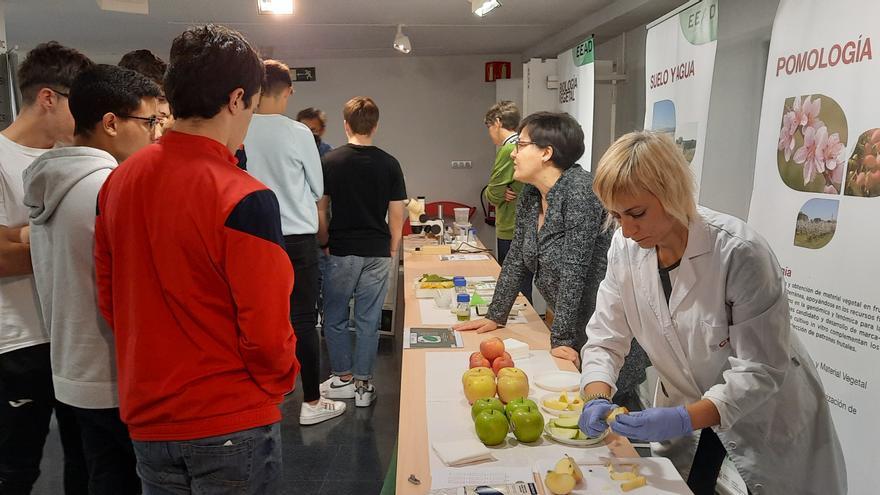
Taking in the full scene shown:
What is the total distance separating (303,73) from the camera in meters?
7.35

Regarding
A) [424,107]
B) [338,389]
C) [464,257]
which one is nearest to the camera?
[338,389]

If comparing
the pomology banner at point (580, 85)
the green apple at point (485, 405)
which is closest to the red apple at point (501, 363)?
the green apple at point (485, 405)

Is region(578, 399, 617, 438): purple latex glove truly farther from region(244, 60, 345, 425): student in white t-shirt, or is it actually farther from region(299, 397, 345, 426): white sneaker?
region(299, 397, 345, 426): white sneaker

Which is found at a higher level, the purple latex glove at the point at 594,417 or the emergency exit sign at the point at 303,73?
the emergency exit sign at the point at 303,73

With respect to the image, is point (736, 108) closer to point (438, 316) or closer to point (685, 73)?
point (685, 73)

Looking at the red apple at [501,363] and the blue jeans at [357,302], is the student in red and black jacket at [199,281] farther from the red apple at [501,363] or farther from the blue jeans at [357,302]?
the blue jeans at [357,302]

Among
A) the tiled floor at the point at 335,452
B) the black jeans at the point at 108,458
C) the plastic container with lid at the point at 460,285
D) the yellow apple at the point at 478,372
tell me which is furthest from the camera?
the plastic container with lid at the point at 460,285

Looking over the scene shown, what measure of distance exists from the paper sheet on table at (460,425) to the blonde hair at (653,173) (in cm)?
59

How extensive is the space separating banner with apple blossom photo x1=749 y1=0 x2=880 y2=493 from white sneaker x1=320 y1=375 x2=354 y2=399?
7.96 feet

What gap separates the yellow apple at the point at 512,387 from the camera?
5.23 feet

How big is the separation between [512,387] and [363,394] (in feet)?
7.00

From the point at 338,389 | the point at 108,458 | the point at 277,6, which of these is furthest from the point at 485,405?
the point at 277,6

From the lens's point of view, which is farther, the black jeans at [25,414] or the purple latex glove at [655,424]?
the black jeans at [25,414]

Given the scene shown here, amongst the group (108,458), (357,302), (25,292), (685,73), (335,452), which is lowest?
(335,452)
